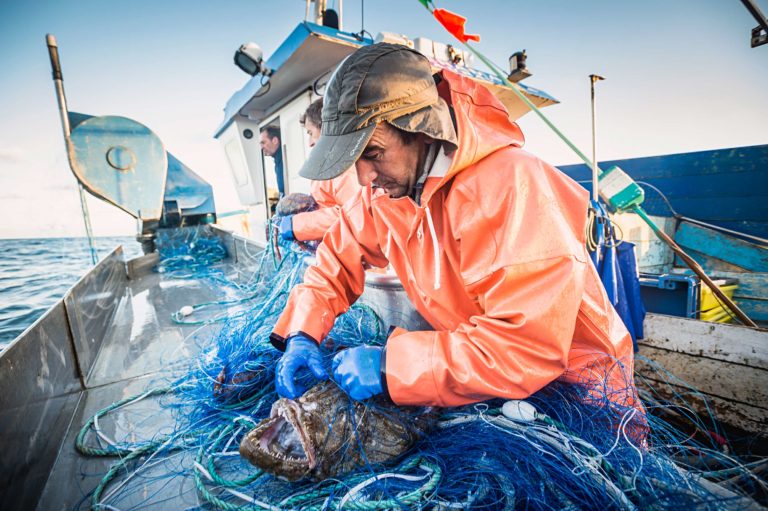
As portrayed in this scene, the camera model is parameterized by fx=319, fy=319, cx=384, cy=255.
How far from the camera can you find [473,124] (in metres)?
1.12

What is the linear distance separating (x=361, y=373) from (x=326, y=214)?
6.03 feet

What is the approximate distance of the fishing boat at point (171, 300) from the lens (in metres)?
1.23

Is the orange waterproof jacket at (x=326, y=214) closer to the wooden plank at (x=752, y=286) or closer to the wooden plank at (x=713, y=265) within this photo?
the wooden plank at (x=752, y=286)

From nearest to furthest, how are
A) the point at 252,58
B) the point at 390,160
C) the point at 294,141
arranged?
the point at 390,160 < the point at 252,58 < the point at 294,141

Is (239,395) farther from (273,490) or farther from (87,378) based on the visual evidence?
(87,378)

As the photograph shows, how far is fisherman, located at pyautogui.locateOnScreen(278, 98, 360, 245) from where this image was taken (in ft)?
9.01

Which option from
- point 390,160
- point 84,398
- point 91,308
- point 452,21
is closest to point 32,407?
point 84,398

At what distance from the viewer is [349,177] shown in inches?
114

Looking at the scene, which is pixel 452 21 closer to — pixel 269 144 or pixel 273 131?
pixel 269 144

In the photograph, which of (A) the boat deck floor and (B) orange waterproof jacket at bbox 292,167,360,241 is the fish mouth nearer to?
(A) the boat deck floor

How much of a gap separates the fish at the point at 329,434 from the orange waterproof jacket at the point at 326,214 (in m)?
1.67

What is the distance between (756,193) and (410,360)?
331 inches

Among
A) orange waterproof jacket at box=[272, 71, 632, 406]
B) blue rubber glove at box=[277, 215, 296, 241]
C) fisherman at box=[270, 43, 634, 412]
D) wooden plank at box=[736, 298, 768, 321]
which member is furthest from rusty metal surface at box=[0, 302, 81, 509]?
wooden plank at box=[736, 298, 768, 321]

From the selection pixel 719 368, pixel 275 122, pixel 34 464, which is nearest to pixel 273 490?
pixel 34 464
